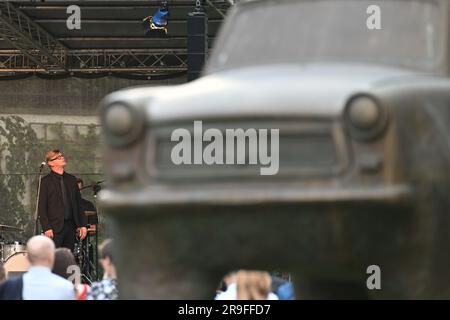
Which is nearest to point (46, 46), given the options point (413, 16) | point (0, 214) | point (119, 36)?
point (119, 36)

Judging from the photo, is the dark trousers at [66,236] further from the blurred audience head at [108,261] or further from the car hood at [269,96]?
the car hood at [269,96]

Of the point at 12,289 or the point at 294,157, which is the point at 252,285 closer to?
the point at 12,289

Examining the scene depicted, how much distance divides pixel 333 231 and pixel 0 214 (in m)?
20.3

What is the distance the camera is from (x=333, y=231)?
15.6 ft

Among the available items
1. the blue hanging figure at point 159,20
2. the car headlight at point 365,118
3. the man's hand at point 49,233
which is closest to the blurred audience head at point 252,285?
the car headlight at point 365,118

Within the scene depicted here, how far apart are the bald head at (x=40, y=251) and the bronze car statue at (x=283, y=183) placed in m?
1.69

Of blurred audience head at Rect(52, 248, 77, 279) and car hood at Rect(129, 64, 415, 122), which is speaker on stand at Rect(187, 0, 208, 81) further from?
car hood at Rect(129, 64, 415, 122)

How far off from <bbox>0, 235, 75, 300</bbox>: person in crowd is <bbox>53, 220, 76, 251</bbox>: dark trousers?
677 cm

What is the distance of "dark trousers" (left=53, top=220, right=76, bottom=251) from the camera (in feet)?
44.6

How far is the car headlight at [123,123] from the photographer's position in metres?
5.02

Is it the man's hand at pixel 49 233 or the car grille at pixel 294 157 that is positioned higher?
the car grille at pixel 294 157

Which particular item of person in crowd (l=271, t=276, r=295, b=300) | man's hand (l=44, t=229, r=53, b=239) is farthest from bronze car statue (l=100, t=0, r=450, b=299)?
man's hand (l=44, t=229, r=53, b=239)

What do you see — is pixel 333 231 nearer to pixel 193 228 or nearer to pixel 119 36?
pixel 193 228

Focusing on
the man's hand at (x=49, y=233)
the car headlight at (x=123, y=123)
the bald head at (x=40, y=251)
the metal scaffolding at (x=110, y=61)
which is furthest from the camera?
the metal scaffolding at (x=110, y=61)
